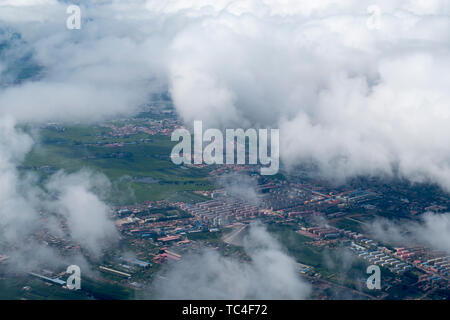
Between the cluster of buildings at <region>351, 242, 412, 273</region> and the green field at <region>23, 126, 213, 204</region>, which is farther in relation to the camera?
the green field at <region>23, 126, 213, 204</region>

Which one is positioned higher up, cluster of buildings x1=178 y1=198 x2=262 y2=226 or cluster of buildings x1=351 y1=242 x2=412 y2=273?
cluster of buildings x1=178 y1=198 x2=262 y2=226

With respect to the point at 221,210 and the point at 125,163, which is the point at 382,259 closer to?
the point at 221,210

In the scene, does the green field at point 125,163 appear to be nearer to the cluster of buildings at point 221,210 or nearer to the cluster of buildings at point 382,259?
the cluster of buildings at point 221,210

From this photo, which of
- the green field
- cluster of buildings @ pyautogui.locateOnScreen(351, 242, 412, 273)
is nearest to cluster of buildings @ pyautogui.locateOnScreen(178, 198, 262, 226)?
the green field

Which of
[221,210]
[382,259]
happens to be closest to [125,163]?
[221,210]

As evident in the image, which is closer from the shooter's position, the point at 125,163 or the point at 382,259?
the point at 382,259

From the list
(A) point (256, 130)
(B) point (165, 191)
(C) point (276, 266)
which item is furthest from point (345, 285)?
(A) point (256, 130)

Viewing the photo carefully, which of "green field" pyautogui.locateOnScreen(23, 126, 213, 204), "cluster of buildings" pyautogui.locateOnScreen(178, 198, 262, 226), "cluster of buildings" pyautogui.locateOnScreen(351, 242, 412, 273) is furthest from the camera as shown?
"green field" pyautogui.locateOnScreen(23, 126, 213, 204)

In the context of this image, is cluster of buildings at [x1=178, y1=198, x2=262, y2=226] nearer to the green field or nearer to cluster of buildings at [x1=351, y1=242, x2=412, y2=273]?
the green field

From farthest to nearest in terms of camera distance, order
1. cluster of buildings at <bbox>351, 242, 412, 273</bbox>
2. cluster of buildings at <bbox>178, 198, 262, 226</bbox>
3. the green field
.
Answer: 1. the green field
2. cluster of buildings at <bbox>178, 198, 262, 226</bbox>
3. cluster of buildings at <bbox>351, 242, 412, 273</bbox>

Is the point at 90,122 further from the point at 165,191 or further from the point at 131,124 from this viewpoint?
the point at 165,191

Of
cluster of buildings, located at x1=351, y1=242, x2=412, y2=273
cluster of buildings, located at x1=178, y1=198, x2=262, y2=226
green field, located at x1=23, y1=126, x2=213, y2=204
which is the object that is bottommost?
cluster of buildings, located at x1=351, y1=242, x2=412, y2=273
